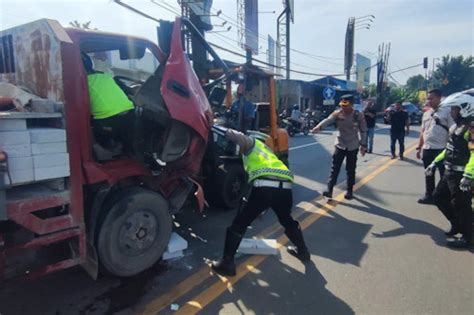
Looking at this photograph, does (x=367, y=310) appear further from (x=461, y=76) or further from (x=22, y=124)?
(x=461, y=76)

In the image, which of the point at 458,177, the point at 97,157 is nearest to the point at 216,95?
the point at 97,157

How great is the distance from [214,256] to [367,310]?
1701mm

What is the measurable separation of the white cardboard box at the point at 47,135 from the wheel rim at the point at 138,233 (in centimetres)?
103

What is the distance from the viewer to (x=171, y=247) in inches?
158

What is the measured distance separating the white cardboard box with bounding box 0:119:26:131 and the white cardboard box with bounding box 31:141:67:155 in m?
0.15

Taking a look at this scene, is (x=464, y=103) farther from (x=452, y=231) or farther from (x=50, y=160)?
(x=50, y=160)

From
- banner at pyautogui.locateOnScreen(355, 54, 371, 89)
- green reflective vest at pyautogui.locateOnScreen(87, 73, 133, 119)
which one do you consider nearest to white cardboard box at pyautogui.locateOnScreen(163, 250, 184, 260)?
green reflective vest at pyautogui.locateOnScreen(87, 73, 133, 119)

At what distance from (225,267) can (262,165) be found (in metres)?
1.09

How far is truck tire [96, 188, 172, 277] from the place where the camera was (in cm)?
333

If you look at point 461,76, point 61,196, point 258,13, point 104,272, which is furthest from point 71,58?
point 461,76

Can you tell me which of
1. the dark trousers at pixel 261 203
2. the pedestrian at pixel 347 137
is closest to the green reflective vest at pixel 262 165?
the dark trousers at pixel 261 203

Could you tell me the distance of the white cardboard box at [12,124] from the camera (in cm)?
244

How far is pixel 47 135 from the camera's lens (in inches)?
107

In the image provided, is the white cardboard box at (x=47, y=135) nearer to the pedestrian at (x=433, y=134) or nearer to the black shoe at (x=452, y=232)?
the black shoe at (x=452, y=232)
